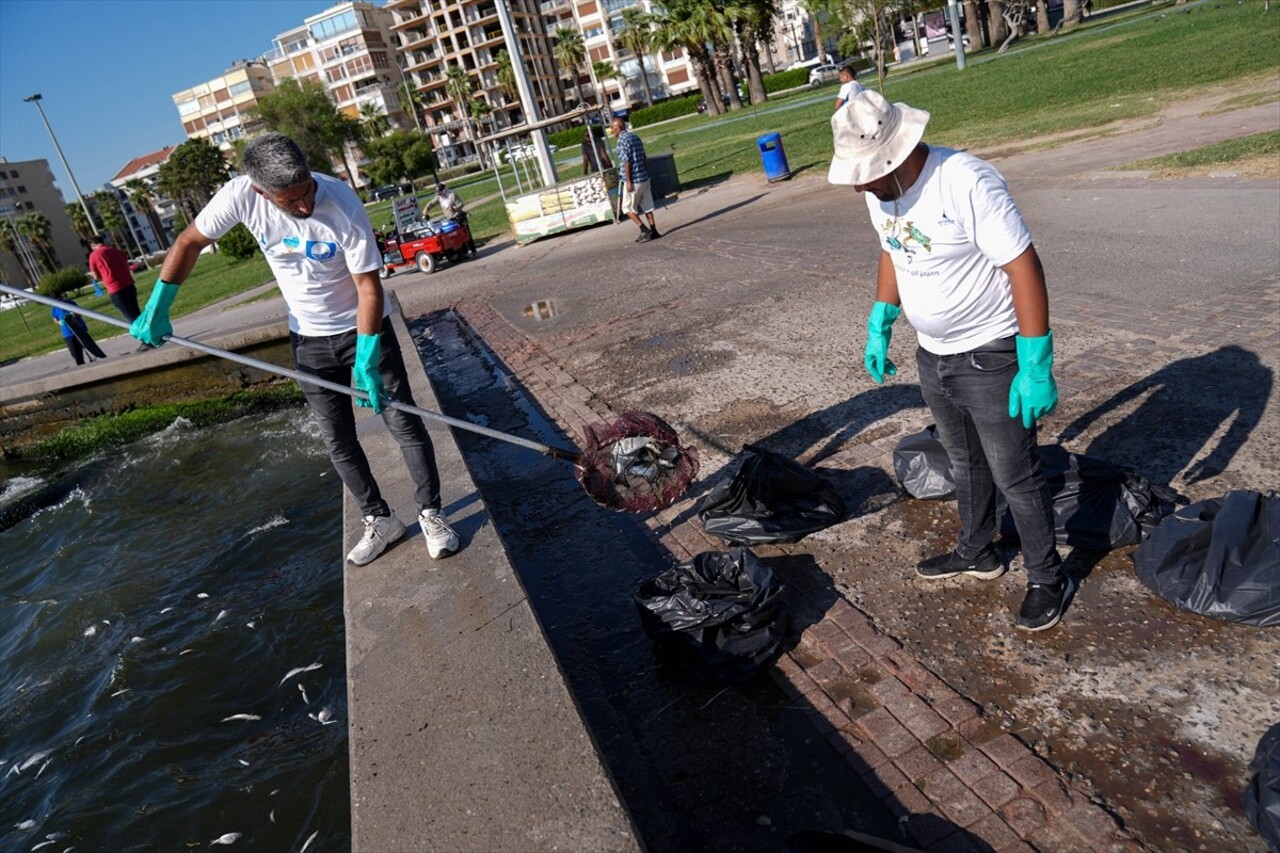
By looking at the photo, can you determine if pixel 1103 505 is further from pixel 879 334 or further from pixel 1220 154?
pixel 1220 154

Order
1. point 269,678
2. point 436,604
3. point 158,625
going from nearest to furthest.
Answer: point 436,604, point 269,678, point 158,625

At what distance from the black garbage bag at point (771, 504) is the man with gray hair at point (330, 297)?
1.31 metres

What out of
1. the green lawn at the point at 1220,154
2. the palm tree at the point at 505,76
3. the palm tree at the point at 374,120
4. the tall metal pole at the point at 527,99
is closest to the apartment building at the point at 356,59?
the palm tree at the point at 374,120

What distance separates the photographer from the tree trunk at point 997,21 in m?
44.1

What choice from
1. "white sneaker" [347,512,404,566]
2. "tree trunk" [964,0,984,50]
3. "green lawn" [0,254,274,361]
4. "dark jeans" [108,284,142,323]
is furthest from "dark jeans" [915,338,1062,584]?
"tree trunk" [964,0,984,50]

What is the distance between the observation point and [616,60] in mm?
97062

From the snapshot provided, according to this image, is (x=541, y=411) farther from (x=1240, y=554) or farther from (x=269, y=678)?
(x=1240, y=554)

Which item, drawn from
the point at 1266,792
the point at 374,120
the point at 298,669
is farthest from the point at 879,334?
the point at 374,120

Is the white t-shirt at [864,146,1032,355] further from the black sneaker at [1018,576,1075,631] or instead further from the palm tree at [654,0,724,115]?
the palm tree at [654,0,724,115]

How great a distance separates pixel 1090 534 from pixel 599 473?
7.47 feet

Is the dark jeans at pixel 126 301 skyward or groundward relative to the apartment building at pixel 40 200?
groundward

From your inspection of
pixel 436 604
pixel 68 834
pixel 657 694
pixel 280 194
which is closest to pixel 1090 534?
pixel 657 694

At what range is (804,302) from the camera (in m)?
8.14

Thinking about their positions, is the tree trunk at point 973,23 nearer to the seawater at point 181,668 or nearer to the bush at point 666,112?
the bush at point 666,112
